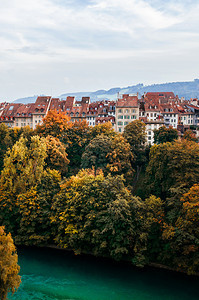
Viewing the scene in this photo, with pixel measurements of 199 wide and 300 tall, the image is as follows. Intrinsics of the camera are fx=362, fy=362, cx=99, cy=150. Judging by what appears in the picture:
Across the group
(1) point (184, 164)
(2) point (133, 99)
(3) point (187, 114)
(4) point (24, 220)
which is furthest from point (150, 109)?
(4) point (24, 220)

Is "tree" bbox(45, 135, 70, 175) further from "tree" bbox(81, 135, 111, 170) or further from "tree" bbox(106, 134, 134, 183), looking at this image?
"tree" bbox(106, 134, 134, 183)

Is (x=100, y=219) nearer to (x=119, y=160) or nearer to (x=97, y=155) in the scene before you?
(x=119, y=160)

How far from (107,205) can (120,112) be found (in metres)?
51.7

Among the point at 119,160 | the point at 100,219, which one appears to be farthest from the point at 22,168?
the point at 119,160

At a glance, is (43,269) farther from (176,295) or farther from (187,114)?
(187,114)

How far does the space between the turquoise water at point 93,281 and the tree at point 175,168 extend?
967 cm

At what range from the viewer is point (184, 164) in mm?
48031

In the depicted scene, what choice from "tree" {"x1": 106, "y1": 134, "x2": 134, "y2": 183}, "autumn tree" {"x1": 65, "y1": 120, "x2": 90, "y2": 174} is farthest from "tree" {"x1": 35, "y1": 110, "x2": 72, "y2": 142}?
"tree" {"x1": 106, "y1": 134, "x2": 134, "y2": 183}

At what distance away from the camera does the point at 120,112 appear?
94062mm

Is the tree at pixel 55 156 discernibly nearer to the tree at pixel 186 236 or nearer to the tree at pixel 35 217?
the tree at pixel 35 217

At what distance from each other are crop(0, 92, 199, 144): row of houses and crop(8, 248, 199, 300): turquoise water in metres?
51.1

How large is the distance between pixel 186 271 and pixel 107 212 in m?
11.3

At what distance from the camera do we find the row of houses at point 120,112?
93938 millimetres

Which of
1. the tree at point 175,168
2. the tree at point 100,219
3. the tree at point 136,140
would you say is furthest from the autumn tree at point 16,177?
the tree at point 136,140
